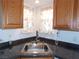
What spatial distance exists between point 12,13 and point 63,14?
840 mm

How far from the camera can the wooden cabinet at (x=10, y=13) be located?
6.26 ft

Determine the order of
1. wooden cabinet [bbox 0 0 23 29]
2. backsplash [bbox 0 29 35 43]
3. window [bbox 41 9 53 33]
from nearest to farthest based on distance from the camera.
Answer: wooden cabinet [bbox 0 0 23 29] → backsplash [bbox 0 29 35 43] → window [bbox 41 9 53 33]

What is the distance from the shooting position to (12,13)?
6.78ft

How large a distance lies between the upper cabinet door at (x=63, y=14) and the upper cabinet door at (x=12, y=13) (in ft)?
2.12

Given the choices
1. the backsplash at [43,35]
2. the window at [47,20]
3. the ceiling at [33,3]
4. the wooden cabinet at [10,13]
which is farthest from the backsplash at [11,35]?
the ceiling at [33,3]

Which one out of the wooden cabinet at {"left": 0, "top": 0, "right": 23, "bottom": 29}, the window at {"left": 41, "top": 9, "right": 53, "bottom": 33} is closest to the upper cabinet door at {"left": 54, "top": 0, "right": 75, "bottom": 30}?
the wooden cabinet at {"left": 0, "top": 0, "right": 23, "bottom": 29}

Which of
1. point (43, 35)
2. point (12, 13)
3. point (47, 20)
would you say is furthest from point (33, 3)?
point (12, 13)

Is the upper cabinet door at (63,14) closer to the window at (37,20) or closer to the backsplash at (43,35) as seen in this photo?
the backsplash at (43,35)

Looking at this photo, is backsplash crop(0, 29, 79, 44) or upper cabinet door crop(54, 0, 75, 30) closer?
upper cabinet door crop(54, 0, 75, 30)

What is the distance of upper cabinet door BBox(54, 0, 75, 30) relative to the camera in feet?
6.45

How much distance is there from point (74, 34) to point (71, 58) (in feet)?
3.46

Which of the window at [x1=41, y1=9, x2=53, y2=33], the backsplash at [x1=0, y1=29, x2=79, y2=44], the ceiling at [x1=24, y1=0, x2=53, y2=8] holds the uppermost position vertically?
the ceiling at [x1=24, y1=0, x2=53, y2=8]

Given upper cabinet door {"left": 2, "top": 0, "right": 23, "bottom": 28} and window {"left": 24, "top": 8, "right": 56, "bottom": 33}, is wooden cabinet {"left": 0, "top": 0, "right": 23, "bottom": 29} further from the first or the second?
window {"left": 24, "top": 8, "right": 56, "bottom": 33}

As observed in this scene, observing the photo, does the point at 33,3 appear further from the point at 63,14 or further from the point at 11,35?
the point at 63,14
